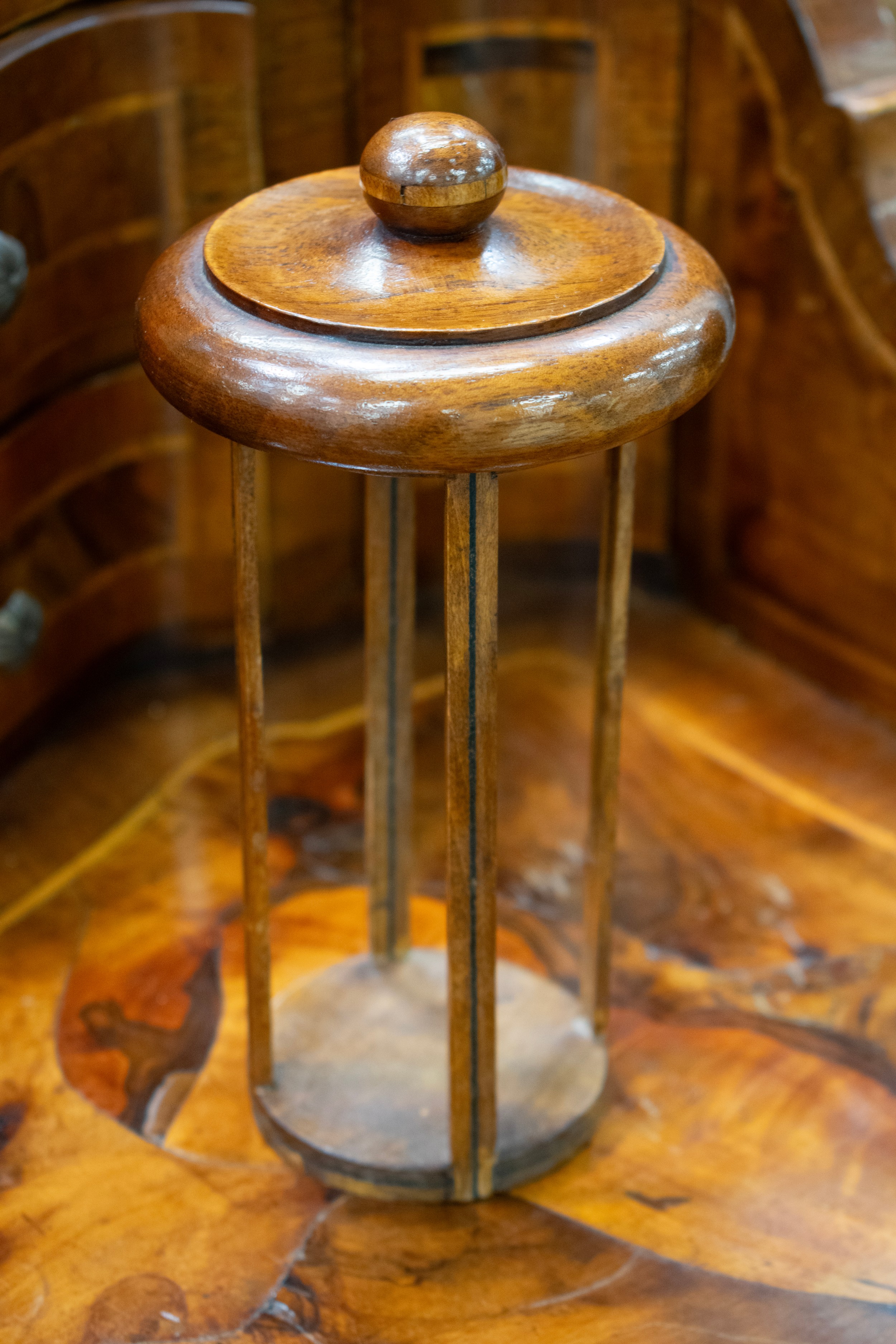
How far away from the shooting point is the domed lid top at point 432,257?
2.96 feet

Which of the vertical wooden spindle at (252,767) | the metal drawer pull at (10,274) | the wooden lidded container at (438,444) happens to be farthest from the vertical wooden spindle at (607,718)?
the metal drawer pull at (10,274)

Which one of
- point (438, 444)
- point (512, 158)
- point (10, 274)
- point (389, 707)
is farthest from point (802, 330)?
point (438, 444)

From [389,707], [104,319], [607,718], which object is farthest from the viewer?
[104,319]

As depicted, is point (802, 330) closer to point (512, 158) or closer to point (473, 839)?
point (512, 158)

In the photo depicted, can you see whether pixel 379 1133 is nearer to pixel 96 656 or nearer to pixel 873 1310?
pixel 873 1310

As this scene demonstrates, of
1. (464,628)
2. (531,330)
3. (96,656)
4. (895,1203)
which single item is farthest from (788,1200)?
(96,656)

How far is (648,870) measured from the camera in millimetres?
1523

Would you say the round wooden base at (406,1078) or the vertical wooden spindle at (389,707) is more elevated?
the vertical wooden spindle at (389,707)

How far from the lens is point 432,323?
89 centimetres

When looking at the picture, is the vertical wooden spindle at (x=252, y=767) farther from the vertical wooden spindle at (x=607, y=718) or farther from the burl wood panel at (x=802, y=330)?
the burl wood panel at (x=802, y=330)

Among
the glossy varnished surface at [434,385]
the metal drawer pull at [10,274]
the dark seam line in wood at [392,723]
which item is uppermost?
the glossy varnished surface at [434,385]

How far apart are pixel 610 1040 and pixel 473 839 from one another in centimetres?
35

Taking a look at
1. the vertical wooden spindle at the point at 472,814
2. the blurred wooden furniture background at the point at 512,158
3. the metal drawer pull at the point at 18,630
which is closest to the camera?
the vertical wooden spindle at the point at 472,814

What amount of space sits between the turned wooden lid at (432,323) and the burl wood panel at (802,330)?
613mm
